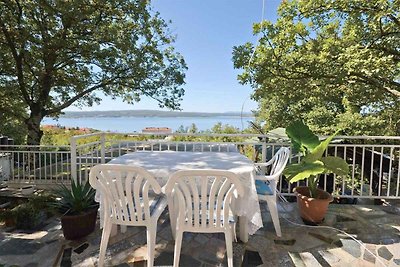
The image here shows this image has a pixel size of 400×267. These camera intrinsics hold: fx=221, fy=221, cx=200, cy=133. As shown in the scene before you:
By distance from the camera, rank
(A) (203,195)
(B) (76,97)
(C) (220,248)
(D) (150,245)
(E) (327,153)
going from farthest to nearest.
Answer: (B) (76,97) < (E) (327,153) < (C) (220,248) < (D) (150,245) < (A) (203,195)

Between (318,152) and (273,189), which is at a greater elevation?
(318,152)

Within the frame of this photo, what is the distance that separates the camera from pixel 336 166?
2.53 metres

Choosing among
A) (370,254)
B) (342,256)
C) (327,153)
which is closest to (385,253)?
(370,254)

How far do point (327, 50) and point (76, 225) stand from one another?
15.9 feet

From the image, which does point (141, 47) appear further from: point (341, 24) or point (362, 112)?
point (362, 112)

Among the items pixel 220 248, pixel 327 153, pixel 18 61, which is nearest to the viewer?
Result: pixel 220 248

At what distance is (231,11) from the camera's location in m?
5.91

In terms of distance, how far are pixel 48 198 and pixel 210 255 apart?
2.41 m

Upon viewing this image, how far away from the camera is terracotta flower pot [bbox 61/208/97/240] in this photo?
2.27 meters

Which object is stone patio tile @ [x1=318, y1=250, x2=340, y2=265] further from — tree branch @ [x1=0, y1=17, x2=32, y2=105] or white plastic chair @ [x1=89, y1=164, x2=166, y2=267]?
tree branch @ [x1=0, y1=17, x2=32, y2=105]

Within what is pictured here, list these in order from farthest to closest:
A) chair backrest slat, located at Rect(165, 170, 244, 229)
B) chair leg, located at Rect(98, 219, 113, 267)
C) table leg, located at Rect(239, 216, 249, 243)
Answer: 1. table leg, located at Rect(239, 216, 249, 243)
2. chair leg, located at Rect(98, 219, 113, 267)
3. chair backrest slat, located at Rect(165, 170, 244, 229)

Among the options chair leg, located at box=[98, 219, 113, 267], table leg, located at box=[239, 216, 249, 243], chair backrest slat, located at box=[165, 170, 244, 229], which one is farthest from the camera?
table leg, located at box=[239, 216, 249, 243]

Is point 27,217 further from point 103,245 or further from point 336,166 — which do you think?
point 336,166

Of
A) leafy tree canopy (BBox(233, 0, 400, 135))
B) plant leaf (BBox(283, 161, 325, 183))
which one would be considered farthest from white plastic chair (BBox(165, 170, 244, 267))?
leafy tree canopy (BBox(233, 0, 400, 135))
